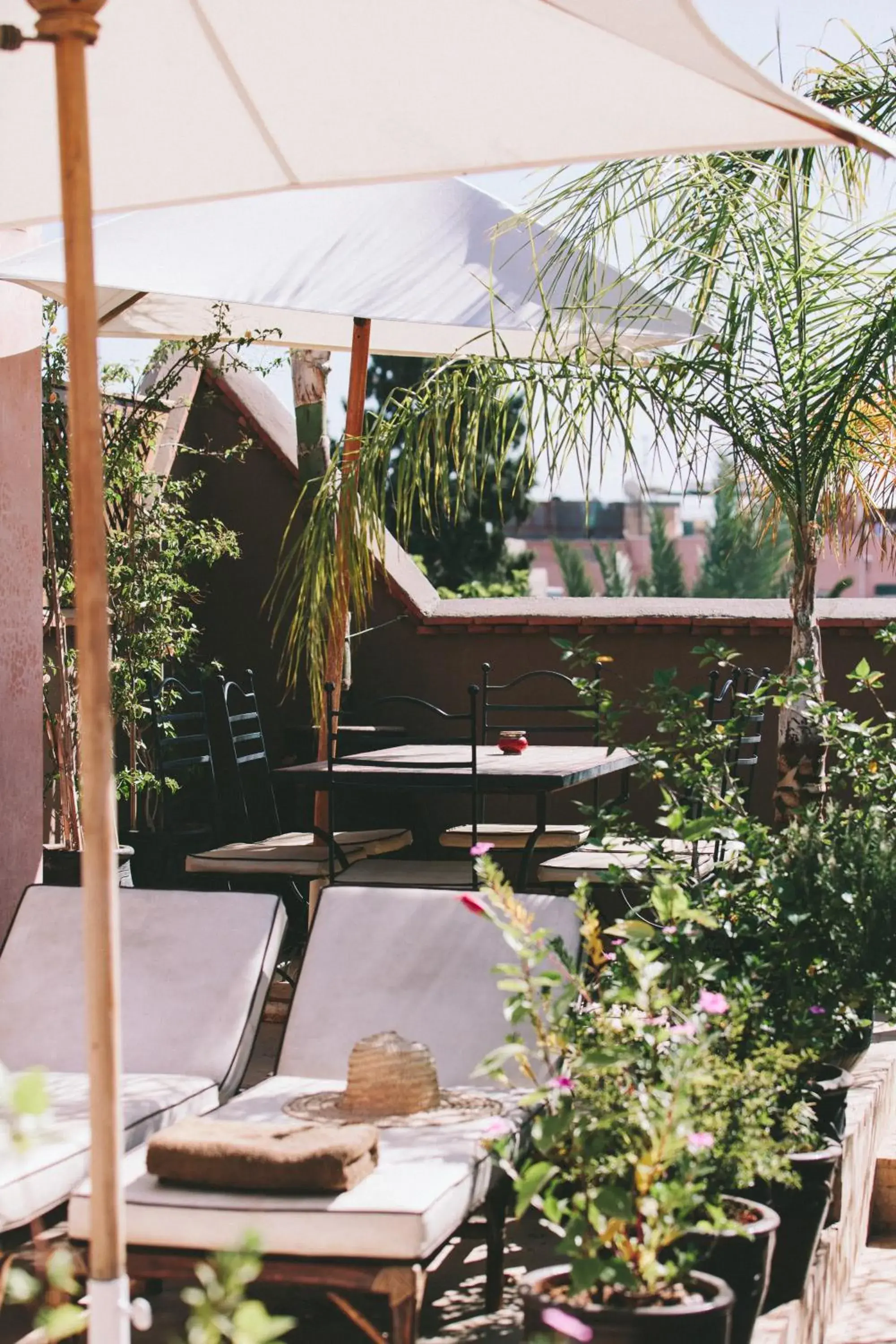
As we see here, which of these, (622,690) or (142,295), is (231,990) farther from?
(622,690)

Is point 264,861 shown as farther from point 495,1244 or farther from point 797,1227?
point 797,1227

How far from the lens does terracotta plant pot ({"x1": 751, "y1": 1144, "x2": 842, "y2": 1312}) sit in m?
2.85

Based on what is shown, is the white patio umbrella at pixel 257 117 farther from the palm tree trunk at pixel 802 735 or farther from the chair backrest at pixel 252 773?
the chair backrest at pixel 252 773

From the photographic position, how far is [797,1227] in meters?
2.85

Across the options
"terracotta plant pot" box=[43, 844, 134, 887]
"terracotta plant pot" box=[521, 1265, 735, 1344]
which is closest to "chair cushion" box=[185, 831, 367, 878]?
"terracotta plant pot" box=[43, 844, 134, 887]

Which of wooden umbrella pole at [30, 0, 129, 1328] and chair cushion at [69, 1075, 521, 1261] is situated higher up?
wooden umbrella pole at [30, 0, 129, 1328]

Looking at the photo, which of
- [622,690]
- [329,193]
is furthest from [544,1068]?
[622,690]

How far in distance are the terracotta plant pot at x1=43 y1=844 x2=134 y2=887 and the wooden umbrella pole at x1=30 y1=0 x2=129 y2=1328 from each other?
3431mm

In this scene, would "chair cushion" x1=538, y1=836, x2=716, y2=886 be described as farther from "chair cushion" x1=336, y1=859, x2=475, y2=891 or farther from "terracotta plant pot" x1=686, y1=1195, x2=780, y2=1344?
"terracotta plant pot" x1=686, y1=1195, x2=780, y2=1344

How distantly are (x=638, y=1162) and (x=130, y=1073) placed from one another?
1613 mm

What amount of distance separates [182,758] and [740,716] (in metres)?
3.34

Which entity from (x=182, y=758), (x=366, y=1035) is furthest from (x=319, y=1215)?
(x=182, y=758)

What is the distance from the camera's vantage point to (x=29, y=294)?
5004 millimetres

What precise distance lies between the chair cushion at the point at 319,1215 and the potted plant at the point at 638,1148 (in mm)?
165
